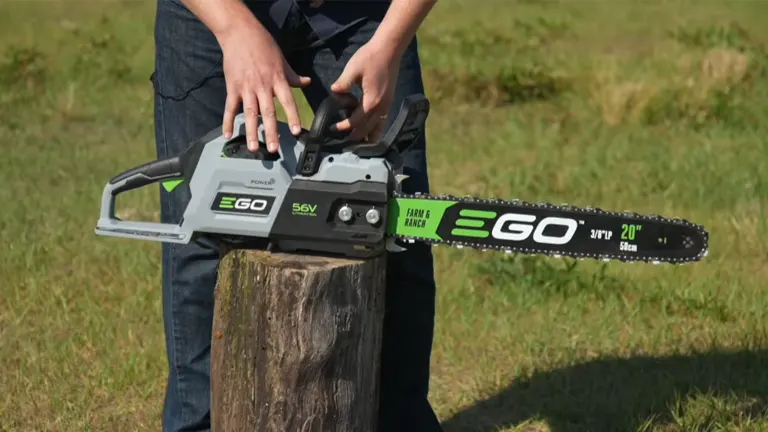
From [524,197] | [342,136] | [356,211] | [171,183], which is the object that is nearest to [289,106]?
[342,136]

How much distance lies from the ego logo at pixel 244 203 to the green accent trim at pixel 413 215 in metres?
0.27

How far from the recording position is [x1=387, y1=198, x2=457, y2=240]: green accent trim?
8.50 feet

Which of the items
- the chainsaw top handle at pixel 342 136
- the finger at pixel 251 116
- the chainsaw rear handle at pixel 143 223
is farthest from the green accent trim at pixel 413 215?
the chainsaw rear handle at pixel 143 223

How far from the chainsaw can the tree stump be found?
0.07 m

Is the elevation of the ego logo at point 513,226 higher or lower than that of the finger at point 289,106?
lower

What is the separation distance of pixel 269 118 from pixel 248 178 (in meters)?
0.15

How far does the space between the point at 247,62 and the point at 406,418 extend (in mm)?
1090

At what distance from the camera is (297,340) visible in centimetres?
260

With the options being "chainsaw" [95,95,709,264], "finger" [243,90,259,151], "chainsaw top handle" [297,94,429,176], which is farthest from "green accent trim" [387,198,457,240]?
"finger" [243,90,259,151]

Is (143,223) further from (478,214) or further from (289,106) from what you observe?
(478,214)

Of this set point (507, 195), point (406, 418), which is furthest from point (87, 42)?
point (406, 418)

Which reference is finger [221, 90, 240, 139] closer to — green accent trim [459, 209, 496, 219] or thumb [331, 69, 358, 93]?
thumb [331, 69, 358, 93]

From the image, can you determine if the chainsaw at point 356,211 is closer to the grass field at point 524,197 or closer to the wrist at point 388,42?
the wrist at point 388,42

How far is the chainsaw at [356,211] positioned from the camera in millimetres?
2562
